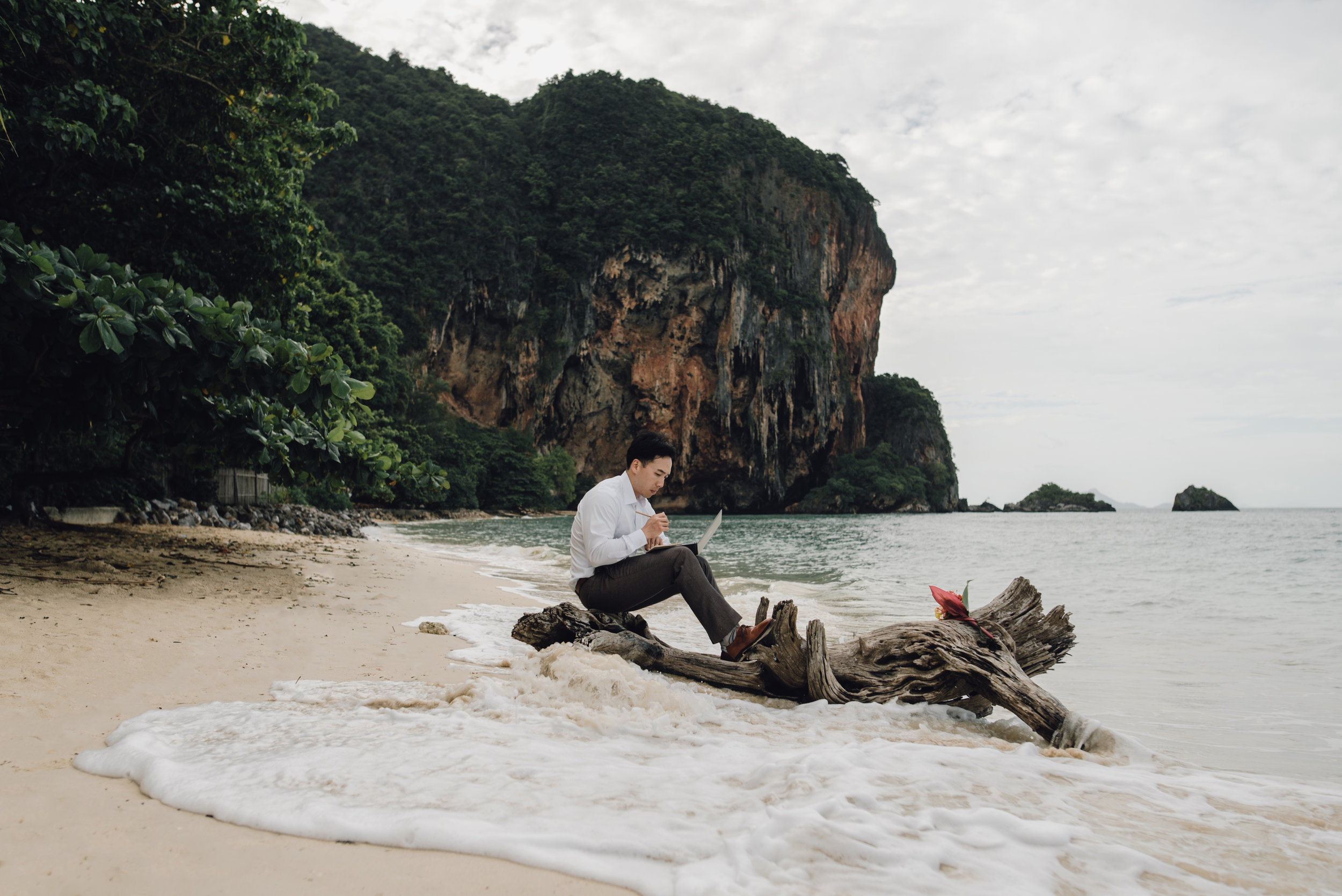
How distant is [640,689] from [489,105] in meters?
72.9

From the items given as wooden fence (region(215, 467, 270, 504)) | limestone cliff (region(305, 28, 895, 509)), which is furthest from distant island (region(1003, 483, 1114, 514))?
wooden fence (region(215, 467, 270, 504))

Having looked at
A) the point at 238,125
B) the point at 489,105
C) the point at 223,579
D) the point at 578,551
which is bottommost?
the point at 223,579

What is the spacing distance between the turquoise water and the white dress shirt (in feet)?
5.95

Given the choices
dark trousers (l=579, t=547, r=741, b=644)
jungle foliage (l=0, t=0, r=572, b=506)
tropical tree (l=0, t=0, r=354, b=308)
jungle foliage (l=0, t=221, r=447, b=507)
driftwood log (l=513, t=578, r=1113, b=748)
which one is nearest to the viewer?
driftwood log (l=513, t=578, r=1113, b=748)

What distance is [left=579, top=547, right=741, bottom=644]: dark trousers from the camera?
390 cm

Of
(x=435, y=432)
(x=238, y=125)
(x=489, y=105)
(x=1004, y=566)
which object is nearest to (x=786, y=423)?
(x=435, y=432)

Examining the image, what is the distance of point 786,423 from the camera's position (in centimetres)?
6166

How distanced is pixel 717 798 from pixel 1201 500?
91289 millimetres

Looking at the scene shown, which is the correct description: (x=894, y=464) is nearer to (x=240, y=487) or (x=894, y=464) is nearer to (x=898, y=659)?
(x=240, y=487)

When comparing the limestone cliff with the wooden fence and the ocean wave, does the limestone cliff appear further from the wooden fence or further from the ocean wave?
the ocean wave

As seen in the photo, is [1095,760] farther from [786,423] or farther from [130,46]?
[786,423]

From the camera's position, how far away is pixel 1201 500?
243 ft

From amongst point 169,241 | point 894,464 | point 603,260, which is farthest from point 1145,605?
point 894,464

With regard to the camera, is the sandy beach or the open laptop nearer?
the sandy beach
